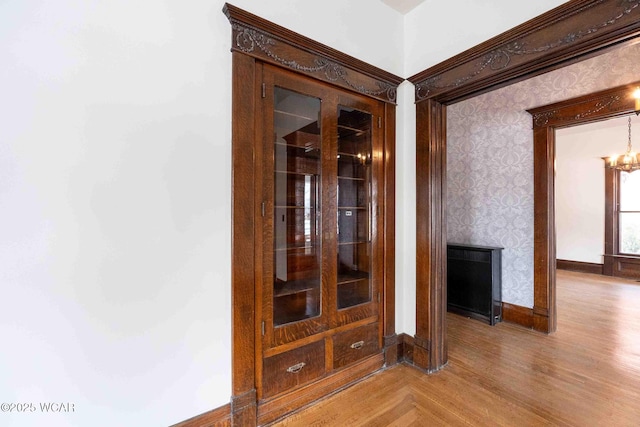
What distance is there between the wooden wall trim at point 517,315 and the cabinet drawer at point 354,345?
2.16m

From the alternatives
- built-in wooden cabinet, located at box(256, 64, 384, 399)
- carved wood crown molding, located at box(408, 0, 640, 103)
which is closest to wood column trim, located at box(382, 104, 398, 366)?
built-in wooden cabinet, located at box(256, 64, 384, 399)

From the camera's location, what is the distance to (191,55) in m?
1.60

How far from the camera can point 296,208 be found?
206cm

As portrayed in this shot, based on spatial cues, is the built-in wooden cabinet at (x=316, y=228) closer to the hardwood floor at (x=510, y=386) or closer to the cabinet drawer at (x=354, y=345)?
the cabinet drawer at (x=354, y=345)

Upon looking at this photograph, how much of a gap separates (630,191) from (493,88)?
6.51 m

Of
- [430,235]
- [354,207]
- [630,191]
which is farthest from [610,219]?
[354,207]

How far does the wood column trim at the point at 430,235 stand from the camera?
241 cm

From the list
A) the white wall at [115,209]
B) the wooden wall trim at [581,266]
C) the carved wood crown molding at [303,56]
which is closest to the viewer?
the white wall at [115,209]

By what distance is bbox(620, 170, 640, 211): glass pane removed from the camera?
592 centimetres

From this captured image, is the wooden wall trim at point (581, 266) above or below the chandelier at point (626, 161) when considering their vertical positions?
below

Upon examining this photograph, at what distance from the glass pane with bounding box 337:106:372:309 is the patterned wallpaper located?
7.55ft

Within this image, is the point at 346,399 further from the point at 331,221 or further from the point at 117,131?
the point at 117,131

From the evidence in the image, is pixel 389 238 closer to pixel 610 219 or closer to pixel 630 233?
pixel 610 219

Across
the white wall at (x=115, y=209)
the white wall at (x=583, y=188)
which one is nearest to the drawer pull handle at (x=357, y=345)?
the white wall at (x=115, y=209)
